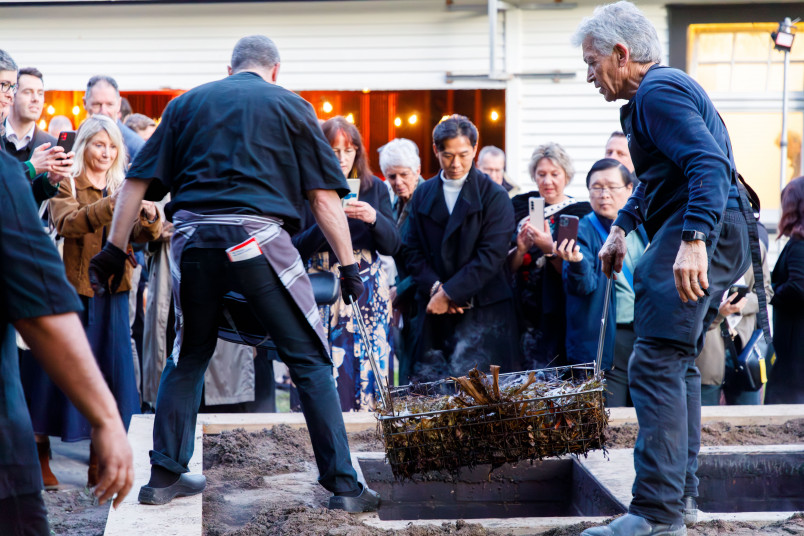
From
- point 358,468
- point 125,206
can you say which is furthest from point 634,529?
point 125,206

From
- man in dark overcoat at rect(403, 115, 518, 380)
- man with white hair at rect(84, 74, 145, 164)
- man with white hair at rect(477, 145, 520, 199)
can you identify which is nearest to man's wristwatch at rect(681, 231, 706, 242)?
man in dark overcoat at rect(403, 115, 518, 380)

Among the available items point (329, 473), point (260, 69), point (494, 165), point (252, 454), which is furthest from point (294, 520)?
point (494, 165)

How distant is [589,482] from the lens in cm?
461

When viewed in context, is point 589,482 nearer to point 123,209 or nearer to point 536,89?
point 123,209

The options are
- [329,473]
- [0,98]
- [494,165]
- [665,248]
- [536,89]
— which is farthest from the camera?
[536,89]

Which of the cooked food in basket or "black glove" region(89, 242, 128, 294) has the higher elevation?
"black glove" region(89, 242, 128, 294)

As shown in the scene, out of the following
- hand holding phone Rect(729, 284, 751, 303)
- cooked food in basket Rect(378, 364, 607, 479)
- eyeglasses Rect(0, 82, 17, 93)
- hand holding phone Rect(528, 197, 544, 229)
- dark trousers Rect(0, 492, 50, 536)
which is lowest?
cooked food in basket Rect(378, 364, 607, 479)

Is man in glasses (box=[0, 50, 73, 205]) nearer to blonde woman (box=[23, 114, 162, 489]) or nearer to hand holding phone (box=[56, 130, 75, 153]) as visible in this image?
hand holding phone (box=[56, 130, 75, 153])

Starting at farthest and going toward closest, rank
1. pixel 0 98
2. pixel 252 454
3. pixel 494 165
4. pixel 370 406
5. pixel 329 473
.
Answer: pixel 494 165 → pixel 370 406 → pixel 0 98 → pixel 252 454 → pixel 329 473

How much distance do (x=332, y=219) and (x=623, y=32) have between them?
149 centimetres

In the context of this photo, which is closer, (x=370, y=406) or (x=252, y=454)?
(x=252, y=454)

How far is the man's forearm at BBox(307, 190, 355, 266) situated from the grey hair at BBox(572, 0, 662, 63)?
1.33m

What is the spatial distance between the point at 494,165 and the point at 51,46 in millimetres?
6523

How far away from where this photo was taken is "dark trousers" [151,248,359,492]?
3908 mm
